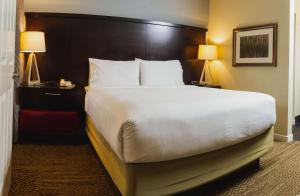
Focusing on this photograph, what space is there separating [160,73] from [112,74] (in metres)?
0.75

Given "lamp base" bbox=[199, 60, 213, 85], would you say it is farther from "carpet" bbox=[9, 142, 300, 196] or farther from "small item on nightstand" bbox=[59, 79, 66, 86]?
"small item on nightstand" bbox=[59, 79, 66, 86]

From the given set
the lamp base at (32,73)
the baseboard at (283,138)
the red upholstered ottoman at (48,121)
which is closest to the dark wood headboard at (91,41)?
the lamp base at (32,73)

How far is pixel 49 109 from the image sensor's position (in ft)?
10.5

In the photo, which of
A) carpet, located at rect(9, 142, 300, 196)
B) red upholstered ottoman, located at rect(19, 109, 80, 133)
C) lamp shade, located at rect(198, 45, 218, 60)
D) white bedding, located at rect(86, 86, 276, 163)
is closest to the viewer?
white bedding, located at rect(86, 86, 276, 163)

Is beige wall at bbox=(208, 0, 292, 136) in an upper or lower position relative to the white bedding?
upper

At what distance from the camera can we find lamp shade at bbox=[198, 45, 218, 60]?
448 centimetres

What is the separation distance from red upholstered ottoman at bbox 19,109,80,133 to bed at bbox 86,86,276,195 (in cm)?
102

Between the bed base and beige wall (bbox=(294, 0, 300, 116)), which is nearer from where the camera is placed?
the bed base

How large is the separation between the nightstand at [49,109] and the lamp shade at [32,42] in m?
0.48

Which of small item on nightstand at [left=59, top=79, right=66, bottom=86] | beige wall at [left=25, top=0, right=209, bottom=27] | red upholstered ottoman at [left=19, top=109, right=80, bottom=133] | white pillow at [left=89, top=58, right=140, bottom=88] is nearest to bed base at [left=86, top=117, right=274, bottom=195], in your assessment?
red upholstered ottoman at [left=19, top=109, right=80, bottom=133]

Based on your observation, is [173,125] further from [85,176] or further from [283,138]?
[283,138]

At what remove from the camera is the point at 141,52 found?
4074 mm

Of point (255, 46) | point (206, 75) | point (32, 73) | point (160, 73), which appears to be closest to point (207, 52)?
point (206, 75)

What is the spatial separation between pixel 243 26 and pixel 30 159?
3706 mm
